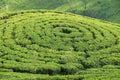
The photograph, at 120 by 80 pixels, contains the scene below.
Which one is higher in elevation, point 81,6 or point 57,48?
point 81,6

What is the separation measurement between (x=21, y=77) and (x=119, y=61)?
54.9ft

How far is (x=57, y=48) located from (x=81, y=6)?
115667 millimetres

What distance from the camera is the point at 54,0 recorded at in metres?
192

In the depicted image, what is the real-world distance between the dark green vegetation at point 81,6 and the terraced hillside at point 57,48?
265 feet

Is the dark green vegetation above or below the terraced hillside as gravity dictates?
above

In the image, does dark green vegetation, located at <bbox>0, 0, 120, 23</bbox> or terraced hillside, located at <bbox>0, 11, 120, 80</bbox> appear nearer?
terraced hillside, located at <bbox>0, 11, 120, 80</bbox>

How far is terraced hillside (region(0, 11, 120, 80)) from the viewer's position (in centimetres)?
5319

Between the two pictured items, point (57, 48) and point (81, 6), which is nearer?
point (57, 48)

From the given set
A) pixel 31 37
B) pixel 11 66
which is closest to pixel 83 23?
pixel 31 37

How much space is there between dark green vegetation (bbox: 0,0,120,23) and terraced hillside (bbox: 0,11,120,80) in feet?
265

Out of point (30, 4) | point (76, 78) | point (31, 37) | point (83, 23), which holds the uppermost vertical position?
point (30, 4)

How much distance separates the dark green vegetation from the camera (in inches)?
6245

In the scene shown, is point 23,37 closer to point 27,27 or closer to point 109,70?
point 27,27

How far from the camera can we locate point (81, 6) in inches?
6880
